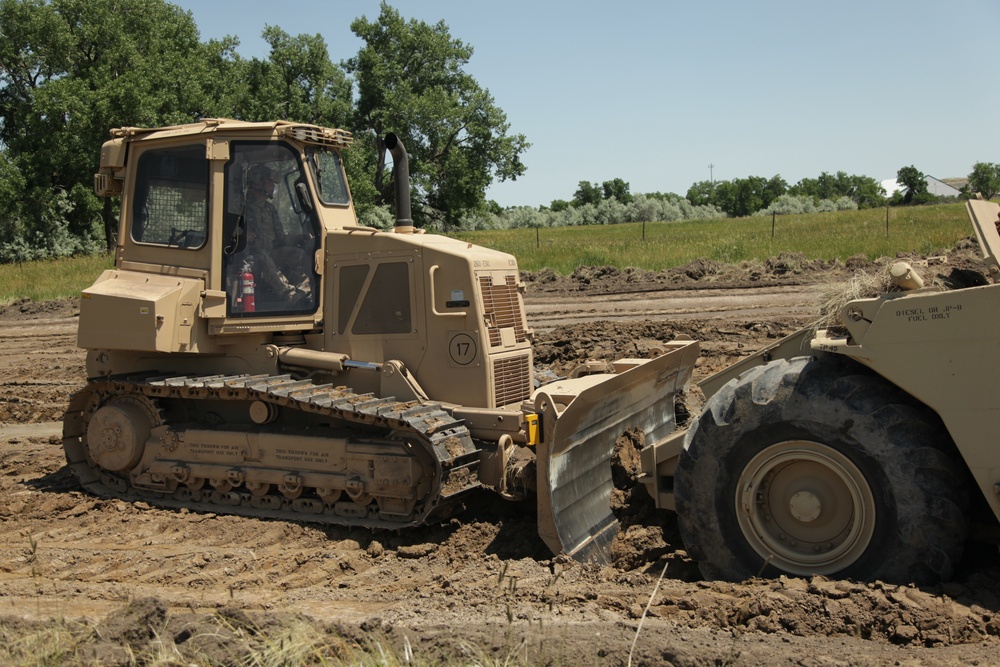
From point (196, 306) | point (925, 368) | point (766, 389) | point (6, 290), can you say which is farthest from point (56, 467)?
point (6, 290)

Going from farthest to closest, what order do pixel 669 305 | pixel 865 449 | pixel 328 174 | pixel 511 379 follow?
1. pixel 669 305
2. pixel 328 174
3. pixel 511 379
4. pixel 865 449

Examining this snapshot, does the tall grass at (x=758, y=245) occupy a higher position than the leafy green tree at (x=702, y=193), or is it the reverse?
the leafy green tree at (x=702, y=193)

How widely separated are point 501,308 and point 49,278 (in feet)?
75.8

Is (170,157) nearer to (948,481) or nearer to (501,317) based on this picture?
(501,317)

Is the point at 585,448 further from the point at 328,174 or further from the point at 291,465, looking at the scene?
the point at 328,174

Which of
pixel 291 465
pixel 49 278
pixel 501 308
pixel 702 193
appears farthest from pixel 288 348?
pixel 702 193

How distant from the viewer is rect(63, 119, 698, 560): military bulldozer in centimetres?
721

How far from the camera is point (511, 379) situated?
776cm

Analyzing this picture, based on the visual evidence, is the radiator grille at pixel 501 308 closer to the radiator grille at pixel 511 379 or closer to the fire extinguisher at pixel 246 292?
the radiator grille at pixel 511 379

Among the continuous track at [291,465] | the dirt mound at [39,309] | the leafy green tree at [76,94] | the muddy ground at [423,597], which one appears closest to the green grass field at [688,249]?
the dirt mound at [39,309]

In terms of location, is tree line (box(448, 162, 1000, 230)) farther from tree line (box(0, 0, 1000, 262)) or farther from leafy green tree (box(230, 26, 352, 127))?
leafy green tree (box(230, 26, 352, 127))

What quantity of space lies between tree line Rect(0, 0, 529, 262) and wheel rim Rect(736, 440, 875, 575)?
28066 millimetres

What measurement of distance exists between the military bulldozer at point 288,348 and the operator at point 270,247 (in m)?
0.02

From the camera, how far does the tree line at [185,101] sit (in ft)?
115
